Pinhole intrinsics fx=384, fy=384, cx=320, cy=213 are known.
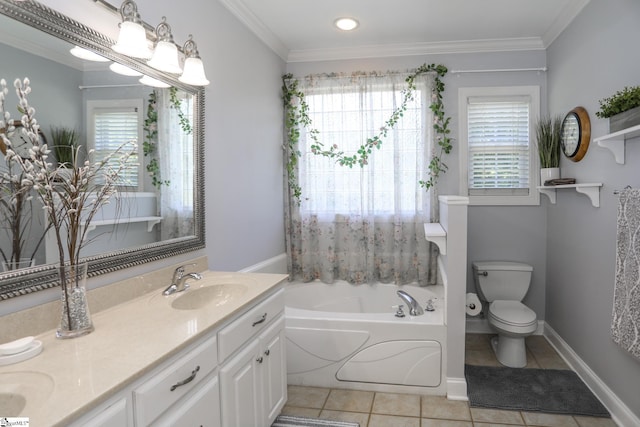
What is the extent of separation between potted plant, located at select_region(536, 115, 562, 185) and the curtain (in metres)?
2.75

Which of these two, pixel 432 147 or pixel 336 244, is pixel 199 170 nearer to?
pixel 336 244

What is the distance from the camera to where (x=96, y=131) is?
1.52m

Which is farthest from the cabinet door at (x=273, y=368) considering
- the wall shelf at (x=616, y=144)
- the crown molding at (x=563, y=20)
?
the crown molding at (x=563, y=20)

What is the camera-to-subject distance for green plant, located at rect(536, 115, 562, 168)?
10.2 ft

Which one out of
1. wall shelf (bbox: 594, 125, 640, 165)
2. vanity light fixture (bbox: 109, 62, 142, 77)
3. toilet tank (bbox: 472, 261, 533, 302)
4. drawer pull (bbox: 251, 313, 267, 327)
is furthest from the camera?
toilet tank (bbox: 472, 261, 533, 302)

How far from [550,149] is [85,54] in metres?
3.22

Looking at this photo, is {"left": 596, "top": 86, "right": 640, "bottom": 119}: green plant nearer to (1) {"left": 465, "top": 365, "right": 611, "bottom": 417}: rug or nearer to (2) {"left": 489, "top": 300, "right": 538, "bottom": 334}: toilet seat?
(2) {"left": 489, "top": 300, "right": 538, "bottom": 334}: toilet seat

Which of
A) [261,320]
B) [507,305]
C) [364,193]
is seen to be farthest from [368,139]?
[261,320]

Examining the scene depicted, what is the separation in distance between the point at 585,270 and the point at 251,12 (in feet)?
9.64

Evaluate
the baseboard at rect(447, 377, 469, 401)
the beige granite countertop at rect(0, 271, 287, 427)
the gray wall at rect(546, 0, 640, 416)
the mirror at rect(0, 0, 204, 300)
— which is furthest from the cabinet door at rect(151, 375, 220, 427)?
the gray wall at rect(546, 0, 640, 416)

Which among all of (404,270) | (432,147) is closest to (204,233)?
(404,270)

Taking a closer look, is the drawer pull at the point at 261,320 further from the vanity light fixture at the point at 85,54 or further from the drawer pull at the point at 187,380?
the vanity light fixture at the point at 85,54

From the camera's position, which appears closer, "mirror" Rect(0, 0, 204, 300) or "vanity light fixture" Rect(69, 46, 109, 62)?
"mirror" Rect(0, 0, 204, 300)

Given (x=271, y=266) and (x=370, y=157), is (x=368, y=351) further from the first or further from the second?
(x=370, y=157)
